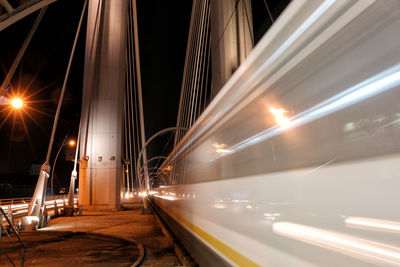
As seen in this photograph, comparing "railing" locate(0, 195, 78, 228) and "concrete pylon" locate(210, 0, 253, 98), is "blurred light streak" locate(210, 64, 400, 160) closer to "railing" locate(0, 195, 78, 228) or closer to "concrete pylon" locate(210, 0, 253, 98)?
"concrete pylon" locate(210, 0, 253, 98)

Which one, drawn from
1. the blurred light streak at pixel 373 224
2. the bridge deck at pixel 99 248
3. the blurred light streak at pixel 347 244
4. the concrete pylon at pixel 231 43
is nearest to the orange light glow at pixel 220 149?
the blurred light streak at pixel 347 244

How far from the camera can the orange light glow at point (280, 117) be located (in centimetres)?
217

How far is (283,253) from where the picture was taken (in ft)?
6.77

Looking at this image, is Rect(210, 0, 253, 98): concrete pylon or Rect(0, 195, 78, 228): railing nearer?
Rect(210, 0, 253, 98): concrete pylon

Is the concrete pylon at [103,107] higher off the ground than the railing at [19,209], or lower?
higher

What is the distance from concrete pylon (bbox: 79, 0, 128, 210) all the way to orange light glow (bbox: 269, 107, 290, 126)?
19.7 meters

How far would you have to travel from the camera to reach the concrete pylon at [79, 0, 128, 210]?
70.5 ft

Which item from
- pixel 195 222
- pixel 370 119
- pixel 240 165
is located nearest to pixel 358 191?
pixel 370 119

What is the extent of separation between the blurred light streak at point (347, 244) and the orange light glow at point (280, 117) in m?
0.63

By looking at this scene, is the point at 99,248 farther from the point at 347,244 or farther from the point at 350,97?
the point at 350,97

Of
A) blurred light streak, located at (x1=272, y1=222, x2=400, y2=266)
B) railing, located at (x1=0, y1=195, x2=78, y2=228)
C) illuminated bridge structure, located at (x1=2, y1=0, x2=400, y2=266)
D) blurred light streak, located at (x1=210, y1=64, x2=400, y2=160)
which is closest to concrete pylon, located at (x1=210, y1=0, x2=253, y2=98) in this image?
illuminated bridge structure, located at (x1=2, y1=0, x2=400, y2=266)

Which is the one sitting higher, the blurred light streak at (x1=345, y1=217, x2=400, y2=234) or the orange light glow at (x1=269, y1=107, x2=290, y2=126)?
the orange light glow at (x1=269, y1=107, x2=290, y2=126)

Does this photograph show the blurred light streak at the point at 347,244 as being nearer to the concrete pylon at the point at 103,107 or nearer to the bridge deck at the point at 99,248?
the bridge deck at the point at 99,248

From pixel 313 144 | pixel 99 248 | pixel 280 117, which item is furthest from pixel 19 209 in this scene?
pixel 313 144
